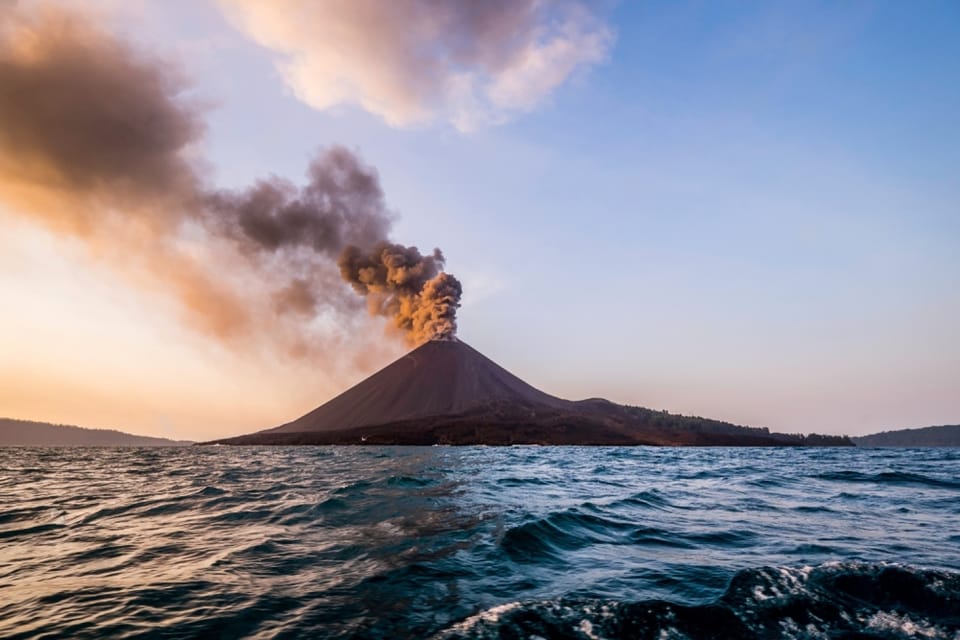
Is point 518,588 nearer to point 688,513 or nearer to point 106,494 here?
point 688,513

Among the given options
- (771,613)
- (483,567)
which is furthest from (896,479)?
(483,567)

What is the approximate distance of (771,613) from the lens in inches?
264

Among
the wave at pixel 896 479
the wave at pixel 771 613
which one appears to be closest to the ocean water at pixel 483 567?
the wave at pixel 771 613

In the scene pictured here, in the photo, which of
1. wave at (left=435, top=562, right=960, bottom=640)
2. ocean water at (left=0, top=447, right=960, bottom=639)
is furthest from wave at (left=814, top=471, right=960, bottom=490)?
wave at (left=435, top=562, right=960, bottom=640)

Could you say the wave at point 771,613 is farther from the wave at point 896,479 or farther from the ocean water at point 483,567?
the wave at point 896,479

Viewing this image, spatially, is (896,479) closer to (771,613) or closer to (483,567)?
(771,613)

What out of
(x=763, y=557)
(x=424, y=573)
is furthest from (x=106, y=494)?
(x=763, y=557)

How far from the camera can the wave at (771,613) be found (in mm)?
6117

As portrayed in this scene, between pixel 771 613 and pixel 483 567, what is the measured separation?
472 centimetres

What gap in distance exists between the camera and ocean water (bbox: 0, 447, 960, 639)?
21.4ft

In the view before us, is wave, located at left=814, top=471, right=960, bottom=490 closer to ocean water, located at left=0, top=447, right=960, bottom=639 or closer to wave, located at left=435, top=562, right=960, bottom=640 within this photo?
ocean water, located at left=0, top=447, right=960, bottom=639

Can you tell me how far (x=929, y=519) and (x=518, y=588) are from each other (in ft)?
43.5

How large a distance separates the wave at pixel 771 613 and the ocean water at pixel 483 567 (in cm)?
4

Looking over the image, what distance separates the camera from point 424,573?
29.1ft
